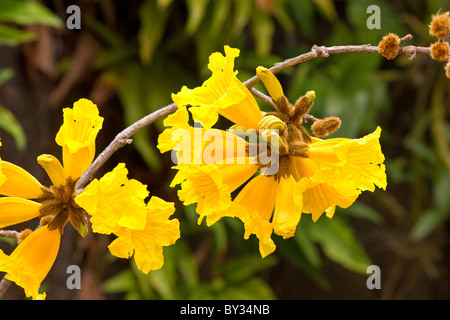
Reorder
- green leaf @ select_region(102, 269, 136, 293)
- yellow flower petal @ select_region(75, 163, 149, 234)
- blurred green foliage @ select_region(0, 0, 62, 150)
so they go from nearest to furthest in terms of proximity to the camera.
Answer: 1. yellow flower petal @ select_region(75, 163, 149, 234)
2. blurred green foliage @ select_region(0, 0, 62, 150)
3. green leaf @ select_region(102, 269, 136, 293)

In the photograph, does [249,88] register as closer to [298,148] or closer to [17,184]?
[298,148]

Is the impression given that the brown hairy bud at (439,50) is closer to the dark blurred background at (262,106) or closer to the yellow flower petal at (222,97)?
the yellow flower petal at (222,97)

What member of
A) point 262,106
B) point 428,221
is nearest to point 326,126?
point 262,106

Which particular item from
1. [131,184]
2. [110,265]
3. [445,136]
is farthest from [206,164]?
[445,136]

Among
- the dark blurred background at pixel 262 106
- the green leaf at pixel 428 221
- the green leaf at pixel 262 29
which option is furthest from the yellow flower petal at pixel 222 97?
the green leaf at pixel 428 221

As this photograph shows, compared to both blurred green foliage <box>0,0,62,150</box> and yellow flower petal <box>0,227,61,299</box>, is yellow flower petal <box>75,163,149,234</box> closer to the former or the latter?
yellow flower petal <box>0,227,61,299</box>

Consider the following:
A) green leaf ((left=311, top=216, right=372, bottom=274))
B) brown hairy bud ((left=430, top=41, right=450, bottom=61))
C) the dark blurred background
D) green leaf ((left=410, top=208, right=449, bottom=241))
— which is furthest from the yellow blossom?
green leaf ((left=410, top=208, right=449, bottom=241))
